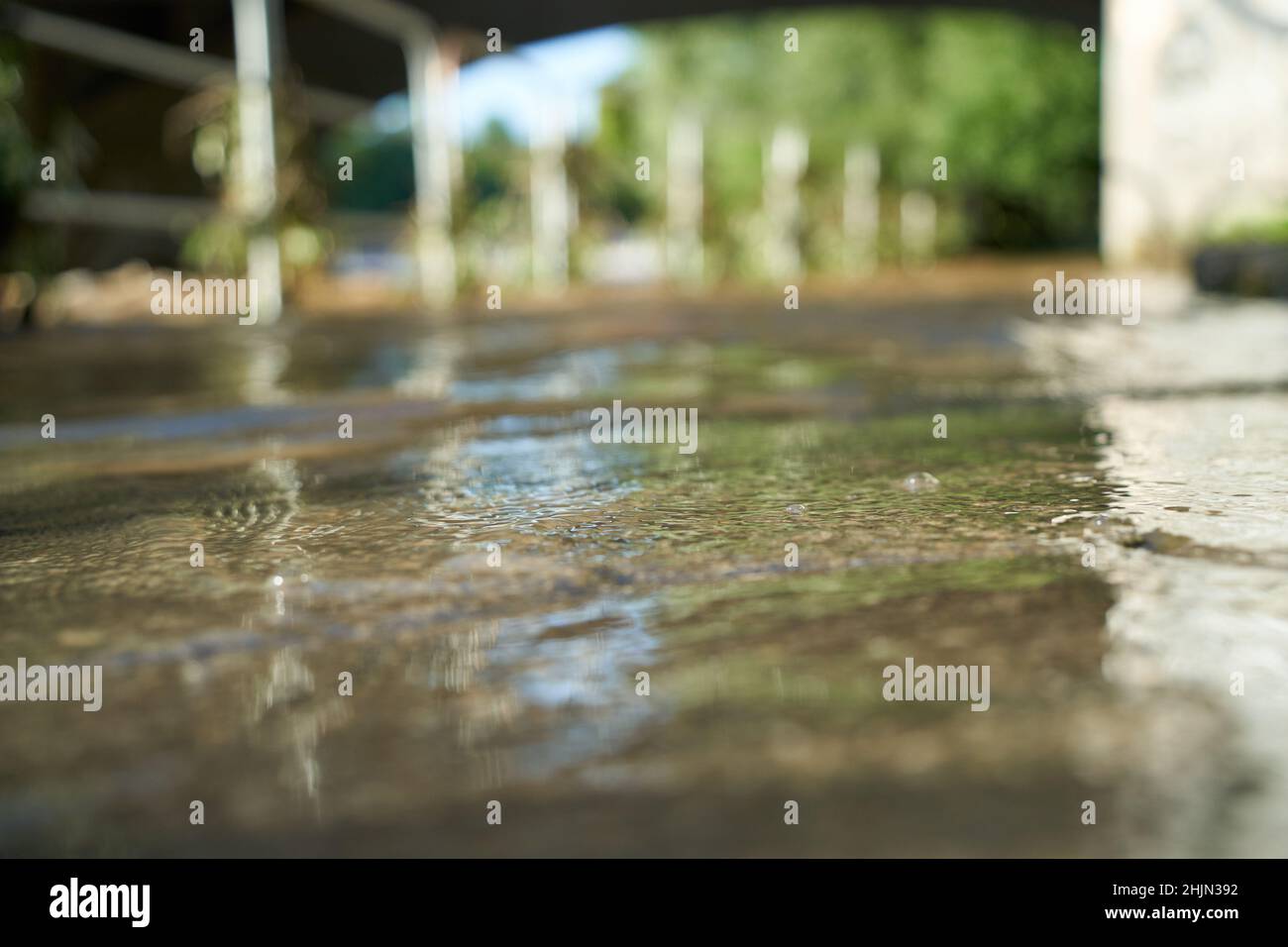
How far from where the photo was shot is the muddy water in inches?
32.0

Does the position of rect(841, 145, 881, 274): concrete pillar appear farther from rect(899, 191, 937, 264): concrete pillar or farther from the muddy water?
the muddy water

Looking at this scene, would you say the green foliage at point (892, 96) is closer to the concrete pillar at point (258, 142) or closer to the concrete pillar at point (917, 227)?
the concrete pillar at point (917, 227)

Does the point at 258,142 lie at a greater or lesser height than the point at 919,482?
greater

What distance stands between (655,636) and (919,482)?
854 mm

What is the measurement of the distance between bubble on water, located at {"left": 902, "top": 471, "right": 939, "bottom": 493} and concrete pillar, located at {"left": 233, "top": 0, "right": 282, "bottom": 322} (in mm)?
5673

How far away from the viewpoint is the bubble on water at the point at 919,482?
74.5 inches

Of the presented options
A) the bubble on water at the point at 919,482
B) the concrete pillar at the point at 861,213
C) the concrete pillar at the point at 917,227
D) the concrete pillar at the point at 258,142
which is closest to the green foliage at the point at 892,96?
the concrete pillar at the point at 917,227

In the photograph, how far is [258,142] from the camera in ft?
23.7

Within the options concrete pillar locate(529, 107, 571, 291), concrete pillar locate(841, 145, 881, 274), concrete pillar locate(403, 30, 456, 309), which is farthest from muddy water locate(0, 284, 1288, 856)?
concrete pillar locate(841, 145, 881, 274)

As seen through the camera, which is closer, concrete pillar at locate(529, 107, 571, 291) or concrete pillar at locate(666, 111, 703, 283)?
concrete pillar at locate(529, 107, 571, 291)

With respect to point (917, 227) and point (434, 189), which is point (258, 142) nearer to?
point (434, 189)

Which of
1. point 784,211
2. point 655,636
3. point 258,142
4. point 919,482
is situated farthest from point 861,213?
point 655,636

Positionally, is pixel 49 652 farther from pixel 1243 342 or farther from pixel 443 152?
pixel 443 152

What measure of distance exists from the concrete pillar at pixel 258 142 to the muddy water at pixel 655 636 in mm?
4611
